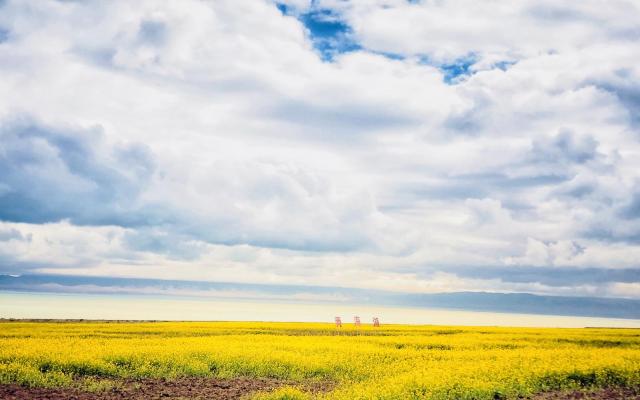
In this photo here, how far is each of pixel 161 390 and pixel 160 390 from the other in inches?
1.6

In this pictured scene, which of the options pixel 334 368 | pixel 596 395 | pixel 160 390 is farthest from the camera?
pixel 334 368

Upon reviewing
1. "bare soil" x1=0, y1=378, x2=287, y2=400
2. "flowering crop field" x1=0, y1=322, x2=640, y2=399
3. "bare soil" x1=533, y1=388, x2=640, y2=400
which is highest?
"flowering crop field" x1=0, y1=322, x2=640, y2=399

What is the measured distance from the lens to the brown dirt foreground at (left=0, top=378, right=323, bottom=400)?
830 inches

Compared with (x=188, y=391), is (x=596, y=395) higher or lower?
higher

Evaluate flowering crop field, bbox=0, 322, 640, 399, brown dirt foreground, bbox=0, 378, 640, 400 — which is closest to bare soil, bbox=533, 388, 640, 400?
brown dirt foreground, bbox=0, 378, 640, 400

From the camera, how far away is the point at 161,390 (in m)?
22.7

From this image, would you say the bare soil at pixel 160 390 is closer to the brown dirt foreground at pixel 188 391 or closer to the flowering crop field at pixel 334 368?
the brown dirt foreground at pixel 188 391

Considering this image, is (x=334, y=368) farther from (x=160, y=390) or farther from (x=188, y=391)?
(x=160, y=390)

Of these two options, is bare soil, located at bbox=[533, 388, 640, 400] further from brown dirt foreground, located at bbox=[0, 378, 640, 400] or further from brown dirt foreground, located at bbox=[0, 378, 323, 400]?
brown dirt foreground, located at bbox=[0, 378, 323, 400]

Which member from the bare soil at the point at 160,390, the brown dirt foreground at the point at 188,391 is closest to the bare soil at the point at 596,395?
the brown dirt foreground at the point at 188,391

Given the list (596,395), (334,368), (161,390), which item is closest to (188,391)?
(161,390)

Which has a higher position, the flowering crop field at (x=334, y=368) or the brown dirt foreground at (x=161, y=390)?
the flowering crop field at (x=334, y=368)

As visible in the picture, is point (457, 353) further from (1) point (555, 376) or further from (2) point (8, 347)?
(2) point (8, 347)

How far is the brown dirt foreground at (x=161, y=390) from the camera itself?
21094mm
